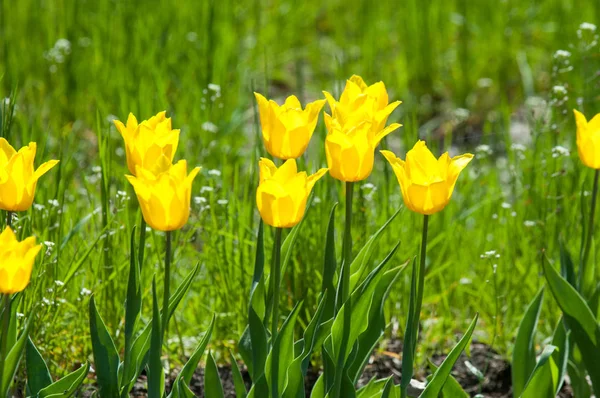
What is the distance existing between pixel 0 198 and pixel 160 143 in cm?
27

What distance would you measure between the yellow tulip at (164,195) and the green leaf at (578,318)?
0.77 metres

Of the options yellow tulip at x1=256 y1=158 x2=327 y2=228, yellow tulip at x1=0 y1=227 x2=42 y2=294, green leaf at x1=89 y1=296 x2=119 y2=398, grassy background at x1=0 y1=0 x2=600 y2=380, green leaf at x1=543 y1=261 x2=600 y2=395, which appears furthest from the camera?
grassy background at x1=0 y1=0 x2=600 y2=380

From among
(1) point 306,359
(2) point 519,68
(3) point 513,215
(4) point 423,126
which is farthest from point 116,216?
(2) point 519,68

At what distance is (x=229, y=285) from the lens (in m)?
2.36

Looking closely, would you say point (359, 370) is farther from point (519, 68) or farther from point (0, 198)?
point (519, 68)

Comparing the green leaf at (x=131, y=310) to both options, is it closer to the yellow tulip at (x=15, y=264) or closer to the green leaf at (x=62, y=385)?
the green leaf at (x=62, y=385)

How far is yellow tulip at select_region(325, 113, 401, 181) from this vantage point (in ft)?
5.13

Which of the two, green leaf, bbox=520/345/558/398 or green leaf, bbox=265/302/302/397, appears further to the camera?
green leaf, bbox=520/345/558/398

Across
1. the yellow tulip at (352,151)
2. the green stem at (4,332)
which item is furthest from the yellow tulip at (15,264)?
the yellow tulip at (352,151)

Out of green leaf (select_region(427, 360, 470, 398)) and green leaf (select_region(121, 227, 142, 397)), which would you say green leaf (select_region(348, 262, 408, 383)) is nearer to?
green leaf (select_region(427, 360, 470, 398))

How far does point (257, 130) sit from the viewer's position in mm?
2449

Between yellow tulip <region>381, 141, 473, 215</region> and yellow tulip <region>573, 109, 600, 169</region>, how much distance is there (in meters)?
0.31

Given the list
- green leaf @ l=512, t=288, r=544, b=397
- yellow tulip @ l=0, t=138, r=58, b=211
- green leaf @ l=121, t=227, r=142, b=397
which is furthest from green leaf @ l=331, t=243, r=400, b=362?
yellow tulip @ l=0, t=138, r=58, b=211

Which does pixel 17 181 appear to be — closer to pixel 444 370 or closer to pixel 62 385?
pixel 62 385
